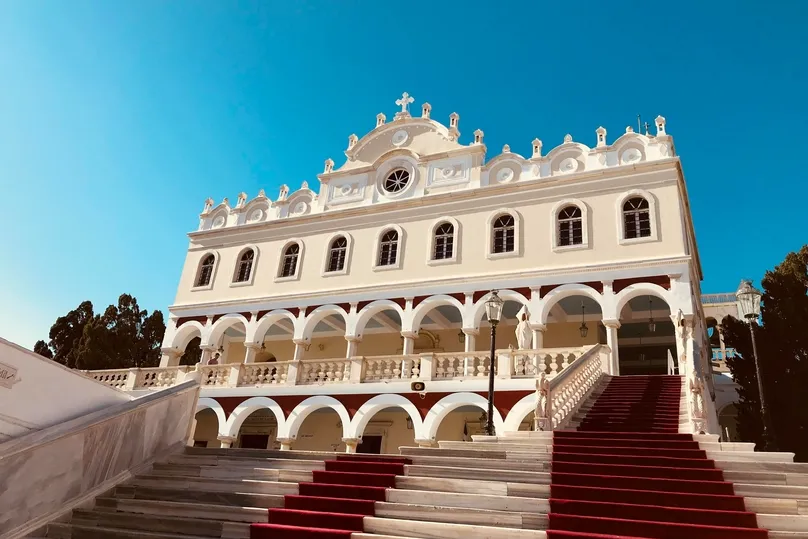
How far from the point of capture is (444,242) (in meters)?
21.1

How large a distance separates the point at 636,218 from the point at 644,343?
6.78m

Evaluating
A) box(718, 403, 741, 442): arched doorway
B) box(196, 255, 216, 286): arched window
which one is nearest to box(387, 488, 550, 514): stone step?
box(196, 255, 216, 286): arched window

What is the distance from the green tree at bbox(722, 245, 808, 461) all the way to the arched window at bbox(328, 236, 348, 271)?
14.2 m

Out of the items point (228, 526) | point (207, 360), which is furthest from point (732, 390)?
point (228, 526)

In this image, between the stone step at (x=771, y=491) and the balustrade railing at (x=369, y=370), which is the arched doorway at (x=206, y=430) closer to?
the balustrade railing at (x=369, y=370)

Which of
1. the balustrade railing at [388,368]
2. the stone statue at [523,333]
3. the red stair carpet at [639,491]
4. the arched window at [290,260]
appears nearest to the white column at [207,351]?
the arched window at [290,260]

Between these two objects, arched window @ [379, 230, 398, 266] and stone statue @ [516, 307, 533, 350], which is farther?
arched window @ [379, 230, 398, 266]

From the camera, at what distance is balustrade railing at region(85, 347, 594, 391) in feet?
53.3

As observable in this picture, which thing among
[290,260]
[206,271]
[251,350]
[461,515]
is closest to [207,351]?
[251,350]

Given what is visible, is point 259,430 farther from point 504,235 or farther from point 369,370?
point 504,235

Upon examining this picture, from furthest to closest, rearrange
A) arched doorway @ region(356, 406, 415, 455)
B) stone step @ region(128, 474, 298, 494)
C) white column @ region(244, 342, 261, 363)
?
white column @ region(244, 342, 261, 363) → arched doorway @ region(356, 406, 415, 455) → stone step @ region(128, 474, 298, 494)

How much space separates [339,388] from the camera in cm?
1884

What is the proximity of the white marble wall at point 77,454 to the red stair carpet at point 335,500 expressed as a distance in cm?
234

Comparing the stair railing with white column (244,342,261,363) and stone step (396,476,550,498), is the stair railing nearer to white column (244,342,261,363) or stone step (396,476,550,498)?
stone step (396,476,550,498)
